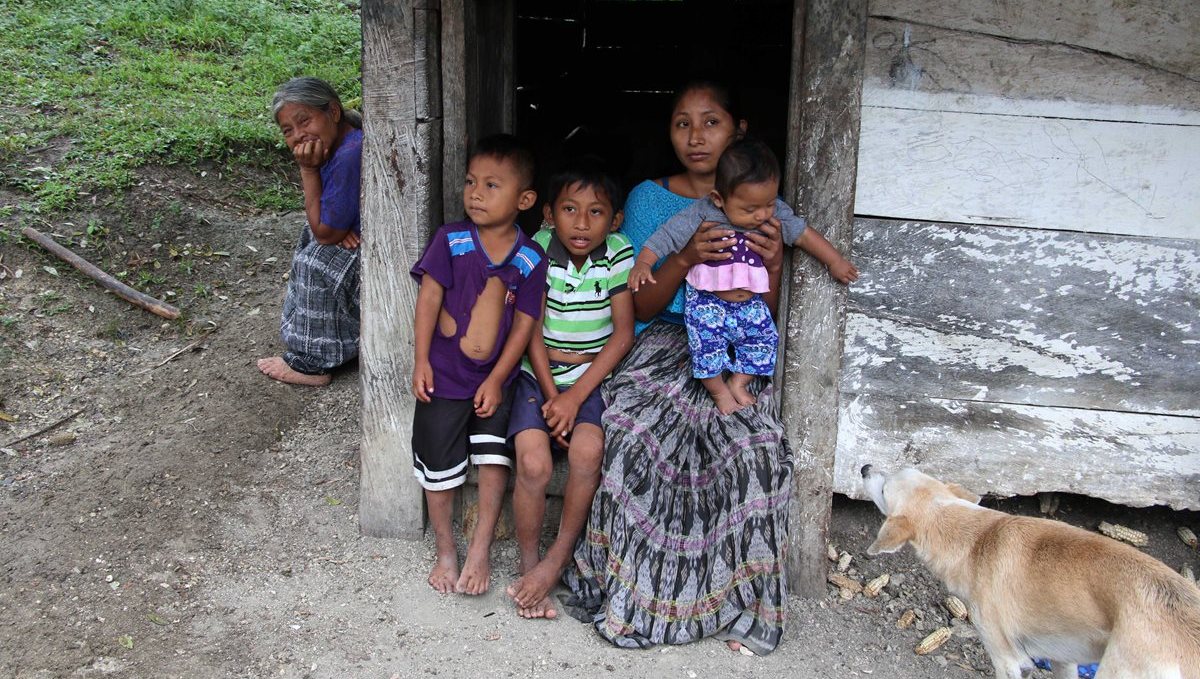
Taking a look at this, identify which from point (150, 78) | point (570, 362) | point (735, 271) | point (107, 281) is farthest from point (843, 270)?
point (150, 78)

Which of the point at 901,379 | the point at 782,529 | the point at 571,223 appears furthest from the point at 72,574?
the point at 901,379

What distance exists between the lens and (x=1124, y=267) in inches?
123

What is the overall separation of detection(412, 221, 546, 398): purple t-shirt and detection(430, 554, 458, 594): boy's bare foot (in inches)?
22.3

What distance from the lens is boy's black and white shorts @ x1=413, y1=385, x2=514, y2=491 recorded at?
10.3ft

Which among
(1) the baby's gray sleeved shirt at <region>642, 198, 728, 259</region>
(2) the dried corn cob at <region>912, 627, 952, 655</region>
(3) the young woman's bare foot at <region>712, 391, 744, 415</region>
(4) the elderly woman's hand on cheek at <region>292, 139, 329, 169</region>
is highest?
(4) the elderly woman's hand on cheek at <region>292, 139, 329, 169</region>

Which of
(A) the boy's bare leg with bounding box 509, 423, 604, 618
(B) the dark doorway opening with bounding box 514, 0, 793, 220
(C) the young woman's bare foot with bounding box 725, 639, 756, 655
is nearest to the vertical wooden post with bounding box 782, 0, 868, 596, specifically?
(C) the young woman's bare foot with bounding box 725, 639, 756, 655

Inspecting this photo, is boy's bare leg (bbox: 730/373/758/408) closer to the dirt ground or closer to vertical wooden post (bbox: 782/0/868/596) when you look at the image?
vertical wooden post (bbox: 782/0/868/596)

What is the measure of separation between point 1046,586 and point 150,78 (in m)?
6.65

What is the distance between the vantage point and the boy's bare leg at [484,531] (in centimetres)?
316

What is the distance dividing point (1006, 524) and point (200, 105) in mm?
5872

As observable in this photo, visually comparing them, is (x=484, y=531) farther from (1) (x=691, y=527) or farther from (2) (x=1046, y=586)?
(2) (x=1046, y=586)

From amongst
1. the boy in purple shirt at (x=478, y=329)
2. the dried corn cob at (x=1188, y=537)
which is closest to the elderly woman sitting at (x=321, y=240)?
the boy in purple shirt at (x=478, y=329)

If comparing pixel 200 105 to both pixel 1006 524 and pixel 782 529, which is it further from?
pixel 1006 524

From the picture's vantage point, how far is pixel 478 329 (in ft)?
10.2
